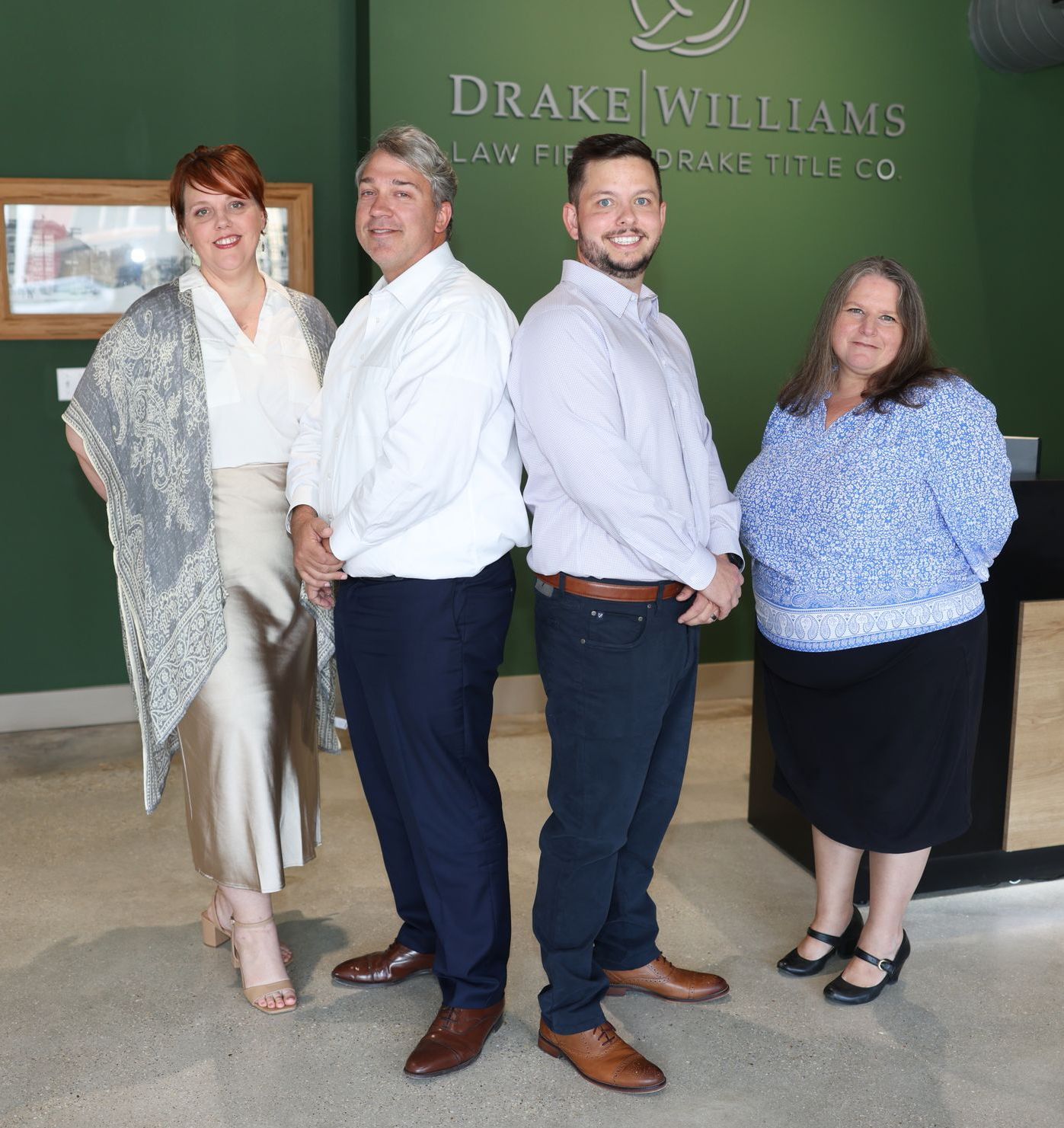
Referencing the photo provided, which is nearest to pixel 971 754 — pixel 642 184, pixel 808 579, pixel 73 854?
pixel 808 579

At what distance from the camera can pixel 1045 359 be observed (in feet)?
17.3

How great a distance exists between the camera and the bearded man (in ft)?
7.21

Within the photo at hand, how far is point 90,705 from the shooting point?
477 cm

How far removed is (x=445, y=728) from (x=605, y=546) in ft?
1.58

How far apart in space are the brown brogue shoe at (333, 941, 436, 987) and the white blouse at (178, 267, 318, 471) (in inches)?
45.7

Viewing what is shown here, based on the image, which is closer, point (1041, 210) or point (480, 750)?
point (480, 750)

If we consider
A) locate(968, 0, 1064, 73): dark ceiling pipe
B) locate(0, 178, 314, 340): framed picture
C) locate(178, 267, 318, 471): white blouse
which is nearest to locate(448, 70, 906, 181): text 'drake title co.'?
locate(968, 0, 1064, 73): dark ceiling pipe

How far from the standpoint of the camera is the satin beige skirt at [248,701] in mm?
2611

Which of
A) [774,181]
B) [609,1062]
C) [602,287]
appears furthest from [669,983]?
[774,181]

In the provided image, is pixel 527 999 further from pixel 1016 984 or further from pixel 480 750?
pixel 1016 984

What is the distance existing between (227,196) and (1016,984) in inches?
97.8

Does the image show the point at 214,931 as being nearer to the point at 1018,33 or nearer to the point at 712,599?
the point at 712,599

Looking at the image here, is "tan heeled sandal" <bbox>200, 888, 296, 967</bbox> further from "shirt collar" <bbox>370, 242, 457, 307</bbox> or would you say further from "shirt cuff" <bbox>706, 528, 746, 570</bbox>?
"shirt collar" <bbox>370, 242, 457, 307</bbox>

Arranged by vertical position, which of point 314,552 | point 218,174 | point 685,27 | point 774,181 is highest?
point 685,27
